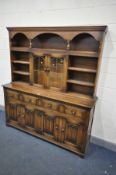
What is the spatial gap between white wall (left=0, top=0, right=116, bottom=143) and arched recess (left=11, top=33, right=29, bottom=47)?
235mm

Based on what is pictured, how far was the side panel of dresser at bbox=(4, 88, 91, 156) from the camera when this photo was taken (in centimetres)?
199

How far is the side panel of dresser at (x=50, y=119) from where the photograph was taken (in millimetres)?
1988

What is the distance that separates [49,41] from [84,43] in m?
0.62

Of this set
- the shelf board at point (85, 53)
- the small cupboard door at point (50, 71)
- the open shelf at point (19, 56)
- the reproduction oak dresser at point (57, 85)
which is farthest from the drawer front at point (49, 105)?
the shelf board at point (85, 53)

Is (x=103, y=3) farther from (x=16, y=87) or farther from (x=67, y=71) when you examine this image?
(x=16, y=87)

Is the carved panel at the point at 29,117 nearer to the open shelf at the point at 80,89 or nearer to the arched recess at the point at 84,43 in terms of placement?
the open shelf at the point at 80,89

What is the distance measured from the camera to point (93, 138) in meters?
2.42

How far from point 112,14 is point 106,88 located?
3.43ft

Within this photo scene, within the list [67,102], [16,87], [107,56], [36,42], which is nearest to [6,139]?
[16,87]

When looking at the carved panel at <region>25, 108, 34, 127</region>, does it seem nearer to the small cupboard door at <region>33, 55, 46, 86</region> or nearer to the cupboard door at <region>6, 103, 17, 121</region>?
the cupboard door at <region>6, 103, 17, 121</region>

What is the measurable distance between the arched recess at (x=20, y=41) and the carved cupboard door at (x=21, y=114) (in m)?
1.15

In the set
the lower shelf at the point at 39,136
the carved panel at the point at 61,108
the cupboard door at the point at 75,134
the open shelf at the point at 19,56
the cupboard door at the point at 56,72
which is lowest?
the lower shelf at the point at 39,136

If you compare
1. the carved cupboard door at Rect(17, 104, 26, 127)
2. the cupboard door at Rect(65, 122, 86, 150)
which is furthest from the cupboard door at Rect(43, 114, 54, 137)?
the carved cupboard door at Rect(17, 104, 26, 127)

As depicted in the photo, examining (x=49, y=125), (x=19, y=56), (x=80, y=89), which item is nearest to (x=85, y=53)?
(x=80, y=89)
